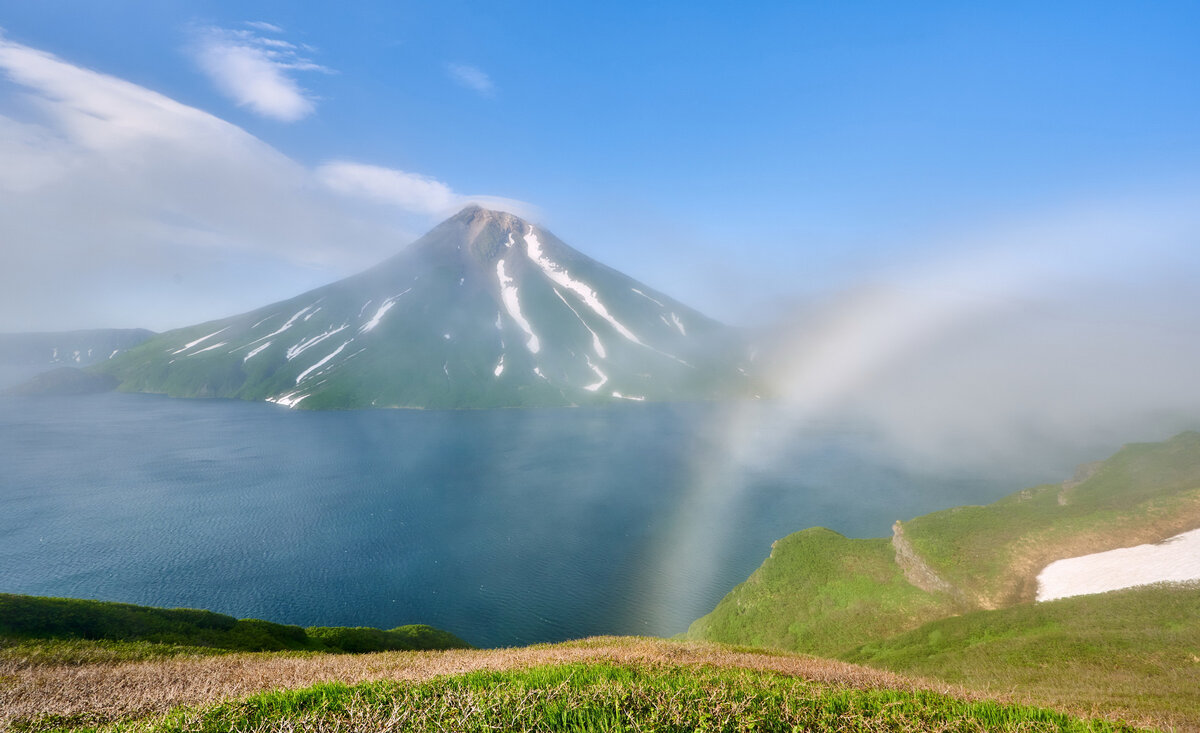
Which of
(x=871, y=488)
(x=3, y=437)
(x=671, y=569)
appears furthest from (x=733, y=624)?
(x=3, y=437)

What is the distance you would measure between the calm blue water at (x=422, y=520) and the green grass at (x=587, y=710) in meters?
47.3

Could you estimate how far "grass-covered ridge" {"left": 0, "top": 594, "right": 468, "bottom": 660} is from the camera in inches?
878

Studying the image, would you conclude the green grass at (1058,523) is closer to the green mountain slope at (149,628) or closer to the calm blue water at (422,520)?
the calm blue water at (422,520)

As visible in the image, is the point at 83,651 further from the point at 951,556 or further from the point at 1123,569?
the point at 1123,569

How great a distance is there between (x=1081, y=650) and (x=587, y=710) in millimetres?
31885

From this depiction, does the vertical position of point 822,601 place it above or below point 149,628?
below

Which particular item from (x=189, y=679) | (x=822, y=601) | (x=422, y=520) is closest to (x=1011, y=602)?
(x=822, y=601)

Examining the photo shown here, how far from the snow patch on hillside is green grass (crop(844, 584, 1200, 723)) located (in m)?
3.51

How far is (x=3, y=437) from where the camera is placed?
15438cm

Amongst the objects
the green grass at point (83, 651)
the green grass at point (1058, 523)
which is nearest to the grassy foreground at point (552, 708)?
the green grass at point (83, 651)

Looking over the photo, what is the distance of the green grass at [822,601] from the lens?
1499 inches

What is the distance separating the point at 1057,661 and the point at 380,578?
69895mm

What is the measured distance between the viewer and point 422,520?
284 ft

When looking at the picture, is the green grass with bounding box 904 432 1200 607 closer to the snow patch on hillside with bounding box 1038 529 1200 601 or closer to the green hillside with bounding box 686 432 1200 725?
the green hillside with bounding box 686 432 1200 725
